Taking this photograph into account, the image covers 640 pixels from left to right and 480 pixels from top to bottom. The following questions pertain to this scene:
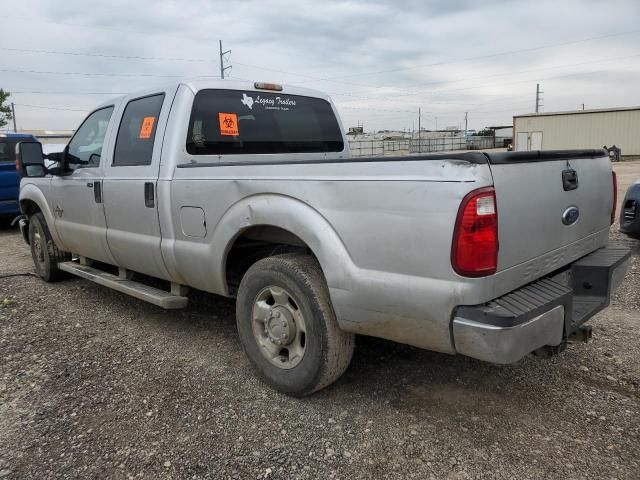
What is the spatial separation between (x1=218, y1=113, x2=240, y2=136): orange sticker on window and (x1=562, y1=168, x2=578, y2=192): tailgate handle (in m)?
2.44

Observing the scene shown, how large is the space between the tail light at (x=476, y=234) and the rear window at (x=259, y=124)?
7.58 feet

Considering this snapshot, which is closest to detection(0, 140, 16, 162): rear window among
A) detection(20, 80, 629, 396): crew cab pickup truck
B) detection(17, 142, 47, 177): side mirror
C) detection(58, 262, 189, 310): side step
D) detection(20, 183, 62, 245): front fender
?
detection(20, 183, 62, 245): front fender

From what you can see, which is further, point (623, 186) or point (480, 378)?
point (623, 186)

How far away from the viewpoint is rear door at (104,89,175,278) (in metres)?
3.98

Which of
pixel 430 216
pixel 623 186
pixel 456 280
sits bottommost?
pixel 623 186

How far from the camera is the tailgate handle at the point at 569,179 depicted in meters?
2.84

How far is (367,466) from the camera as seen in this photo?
2.56m

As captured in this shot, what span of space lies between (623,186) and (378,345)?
14650 millimetres

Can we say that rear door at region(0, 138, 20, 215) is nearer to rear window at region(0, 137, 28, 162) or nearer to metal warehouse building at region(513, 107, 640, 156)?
rear window at region(0, 137, 28, 162)

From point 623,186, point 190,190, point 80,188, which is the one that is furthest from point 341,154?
point 623,186

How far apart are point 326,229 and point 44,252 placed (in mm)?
4410

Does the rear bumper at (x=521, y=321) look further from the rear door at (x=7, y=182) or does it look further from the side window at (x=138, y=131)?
the rear door at (x=7, y=182)

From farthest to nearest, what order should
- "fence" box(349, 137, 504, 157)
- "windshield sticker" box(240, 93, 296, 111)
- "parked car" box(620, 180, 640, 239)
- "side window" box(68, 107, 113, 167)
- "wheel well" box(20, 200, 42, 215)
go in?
"fence" box(349, 137, 504, 157) < "parked car" box(620, 180, 640, 239) < "wheel well" box(20, 200, 42, 215) < "side window" box(68, 107, 113, 167) < "windshield sticker" box(240, 93, 296, 111)

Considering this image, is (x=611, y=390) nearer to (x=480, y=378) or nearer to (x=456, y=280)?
(x=480, y=378)
